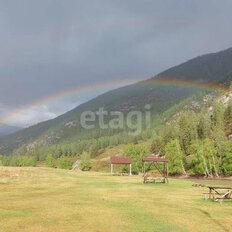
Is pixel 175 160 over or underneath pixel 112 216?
over

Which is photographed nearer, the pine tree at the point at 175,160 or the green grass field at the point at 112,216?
the green grass field at the point at 112,216

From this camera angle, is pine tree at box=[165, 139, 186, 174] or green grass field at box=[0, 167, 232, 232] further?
pine tree at box=[165, 139, 186, 174]

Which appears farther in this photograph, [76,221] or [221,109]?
[221,109]

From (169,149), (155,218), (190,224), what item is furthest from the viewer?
(169,149)

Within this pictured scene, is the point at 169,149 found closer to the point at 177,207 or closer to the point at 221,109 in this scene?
the point at 221,109

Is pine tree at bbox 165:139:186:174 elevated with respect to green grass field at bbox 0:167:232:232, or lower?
elevated

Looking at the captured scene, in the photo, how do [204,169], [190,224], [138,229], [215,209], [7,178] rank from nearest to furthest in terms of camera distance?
[138,229]
[190,224]
[215,209]
[7,178]
[204,169]

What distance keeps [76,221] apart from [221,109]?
135m

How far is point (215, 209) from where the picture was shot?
1137 inches

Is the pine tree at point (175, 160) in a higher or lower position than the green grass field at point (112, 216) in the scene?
higher

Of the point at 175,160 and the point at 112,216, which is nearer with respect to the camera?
the point at 112,216

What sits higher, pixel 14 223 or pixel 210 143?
pixel 210 143

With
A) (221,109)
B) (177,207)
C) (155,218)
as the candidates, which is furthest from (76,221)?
(221,109)

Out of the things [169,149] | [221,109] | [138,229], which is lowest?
[138,229]
